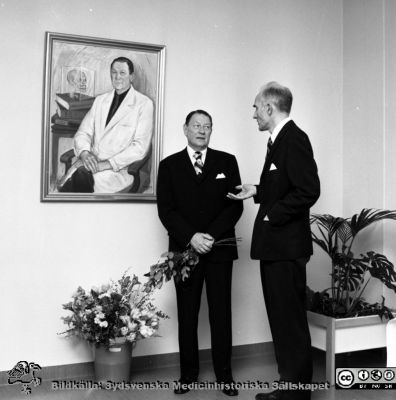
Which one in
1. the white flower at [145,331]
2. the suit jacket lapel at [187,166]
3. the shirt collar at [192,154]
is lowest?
the white flower at [145,331]

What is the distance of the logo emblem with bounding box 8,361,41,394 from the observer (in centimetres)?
352

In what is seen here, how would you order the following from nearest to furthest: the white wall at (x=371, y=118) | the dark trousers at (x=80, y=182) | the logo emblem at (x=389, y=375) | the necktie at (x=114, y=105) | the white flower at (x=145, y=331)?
the logo emblem at (x=389, y=375) < the white flower at (x=145, y=331) < the dark trousers at (x=80, y=182) < the necktie at (x=114, y=105) < the white wall at (x=371, y=118)

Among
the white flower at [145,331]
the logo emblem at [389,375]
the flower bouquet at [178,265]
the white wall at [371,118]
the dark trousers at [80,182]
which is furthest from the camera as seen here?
the white wall at [371,118]

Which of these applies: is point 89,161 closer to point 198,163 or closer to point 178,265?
point 198,163

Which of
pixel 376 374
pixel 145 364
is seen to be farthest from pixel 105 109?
pixel 376 374

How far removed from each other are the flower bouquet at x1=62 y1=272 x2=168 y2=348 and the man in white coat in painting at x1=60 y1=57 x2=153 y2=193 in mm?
710

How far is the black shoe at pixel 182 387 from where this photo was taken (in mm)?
3350

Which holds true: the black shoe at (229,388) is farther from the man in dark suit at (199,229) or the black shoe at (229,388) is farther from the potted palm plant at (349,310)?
the potted palm plant at (349,310)

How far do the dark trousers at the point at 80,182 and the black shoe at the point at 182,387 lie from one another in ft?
4.63

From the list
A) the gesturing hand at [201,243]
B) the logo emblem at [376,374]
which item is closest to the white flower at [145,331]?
the gesturing hand at [201,243]

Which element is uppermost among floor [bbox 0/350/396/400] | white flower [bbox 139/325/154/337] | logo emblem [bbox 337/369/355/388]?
white flower [bbox 139/325/154/337]

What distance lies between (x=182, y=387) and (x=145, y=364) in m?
0.60

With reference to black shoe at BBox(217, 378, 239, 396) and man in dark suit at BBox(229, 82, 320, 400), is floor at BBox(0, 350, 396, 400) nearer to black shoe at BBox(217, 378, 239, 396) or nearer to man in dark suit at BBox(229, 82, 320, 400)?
black shoe at BBox(217, 378, 239, 396)

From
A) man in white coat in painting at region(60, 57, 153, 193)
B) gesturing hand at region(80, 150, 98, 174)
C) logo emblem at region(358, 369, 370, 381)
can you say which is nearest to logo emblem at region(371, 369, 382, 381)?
logo emblem at region(358, 369, 370, 381)
